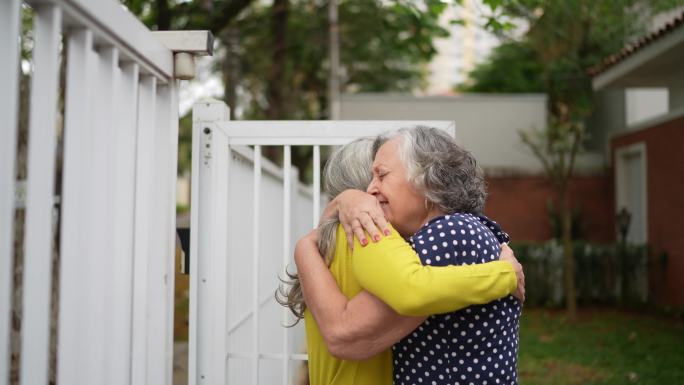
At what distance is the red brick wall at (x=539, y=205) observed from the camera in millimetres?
12266

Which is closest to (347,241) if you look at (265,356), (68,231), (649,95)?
(68,231)

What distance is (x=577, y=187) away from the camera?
12.4 meters

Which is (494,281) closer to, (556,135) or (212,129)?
(212,129)

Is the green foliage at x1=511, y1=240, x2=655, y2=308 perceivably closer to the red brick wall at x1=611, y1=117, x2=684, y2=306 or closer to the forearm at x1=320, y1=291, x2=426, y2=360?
the red brick wall at x1=611, y1=117, x2=684, y2=306

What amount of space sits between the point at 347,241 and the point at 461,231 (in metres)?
0.28

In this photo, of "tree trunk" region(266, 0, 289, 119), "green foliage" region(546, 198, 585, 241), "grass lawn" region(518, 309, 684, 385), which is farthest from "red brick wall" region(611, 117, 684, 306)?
"tree trunk" region(266, 0, 289, 119)

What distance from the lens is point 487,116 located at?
13492mm

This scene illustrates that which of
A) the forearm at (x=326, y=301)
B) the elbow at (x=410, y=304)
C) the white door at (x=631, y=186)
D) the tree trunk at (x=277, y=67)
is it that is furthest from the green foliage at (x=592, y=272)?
the elbow at (x=410, y=304)

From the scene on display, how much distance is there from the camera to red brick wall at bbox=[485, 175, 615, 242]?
12266 mm

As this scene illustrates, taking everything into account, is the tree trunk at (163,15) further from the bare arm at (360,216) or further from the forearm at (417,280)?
the forearm at (417,280)

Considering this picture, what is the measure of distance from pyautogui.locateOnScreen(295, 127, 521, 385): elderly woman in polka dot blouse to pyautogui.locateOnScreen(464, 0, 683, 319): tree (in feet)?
18.0

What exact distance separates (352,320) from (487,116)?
12.7 meters

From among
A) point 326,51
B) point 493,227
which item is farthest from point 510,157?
point 493,227

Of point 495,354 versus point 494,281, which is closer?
point 494,281
